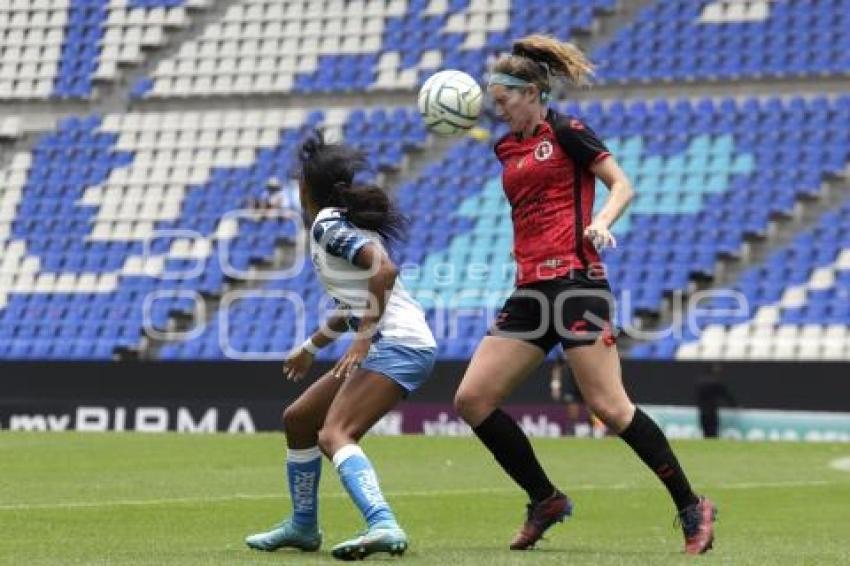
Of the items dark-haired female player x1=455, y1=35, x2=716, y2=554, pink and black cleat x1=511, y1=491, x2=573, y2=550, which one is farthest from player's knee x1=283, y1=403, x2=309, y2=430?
pink and black cleat x1=511, y1=491, x2=573, y2=550

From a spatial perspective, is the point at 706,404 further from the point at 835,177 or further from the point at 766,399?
the point at 835,177

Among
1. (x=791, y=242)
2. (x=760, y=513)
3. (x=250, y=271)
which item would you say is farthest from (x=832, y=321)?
(x=760, y=513)

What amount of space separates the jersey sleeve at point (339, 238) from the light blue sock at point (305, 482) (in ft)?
3.57

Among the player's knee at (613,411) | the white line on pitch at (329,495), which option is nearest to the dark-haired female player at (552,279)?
the player's knee at (613,411)

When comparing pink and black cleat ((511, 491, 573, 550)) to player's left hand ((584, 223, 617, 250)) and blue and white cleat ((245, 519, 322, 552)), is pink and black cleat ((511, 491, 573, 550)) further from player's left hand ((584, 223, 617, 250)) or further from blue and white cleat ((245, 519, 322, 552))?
player's left hand ((584, 223, 617, 250))

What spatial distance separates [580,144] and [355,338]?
59.9 inches

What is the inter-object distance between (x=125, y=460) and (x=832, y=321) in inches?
513

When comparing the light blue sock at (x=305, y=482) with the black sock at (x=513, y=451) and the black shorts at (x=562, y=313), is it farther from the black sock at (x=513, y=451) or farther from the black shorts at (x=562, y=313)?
the black shorts at (x=562, y=313)

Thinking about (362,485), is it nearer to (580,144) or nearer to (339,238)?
(339,238)

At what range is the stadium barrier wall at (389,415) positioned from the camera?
2583 cm

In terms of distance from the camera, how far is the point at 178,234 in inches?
1329

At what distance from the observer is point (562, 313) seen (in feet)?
29.0

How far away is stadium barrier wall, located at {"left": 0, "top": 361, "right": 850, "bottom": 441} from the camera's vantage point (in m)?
25.8

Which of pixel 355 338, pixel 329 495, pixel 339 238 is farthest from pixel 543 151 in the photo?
pixel 329 495
